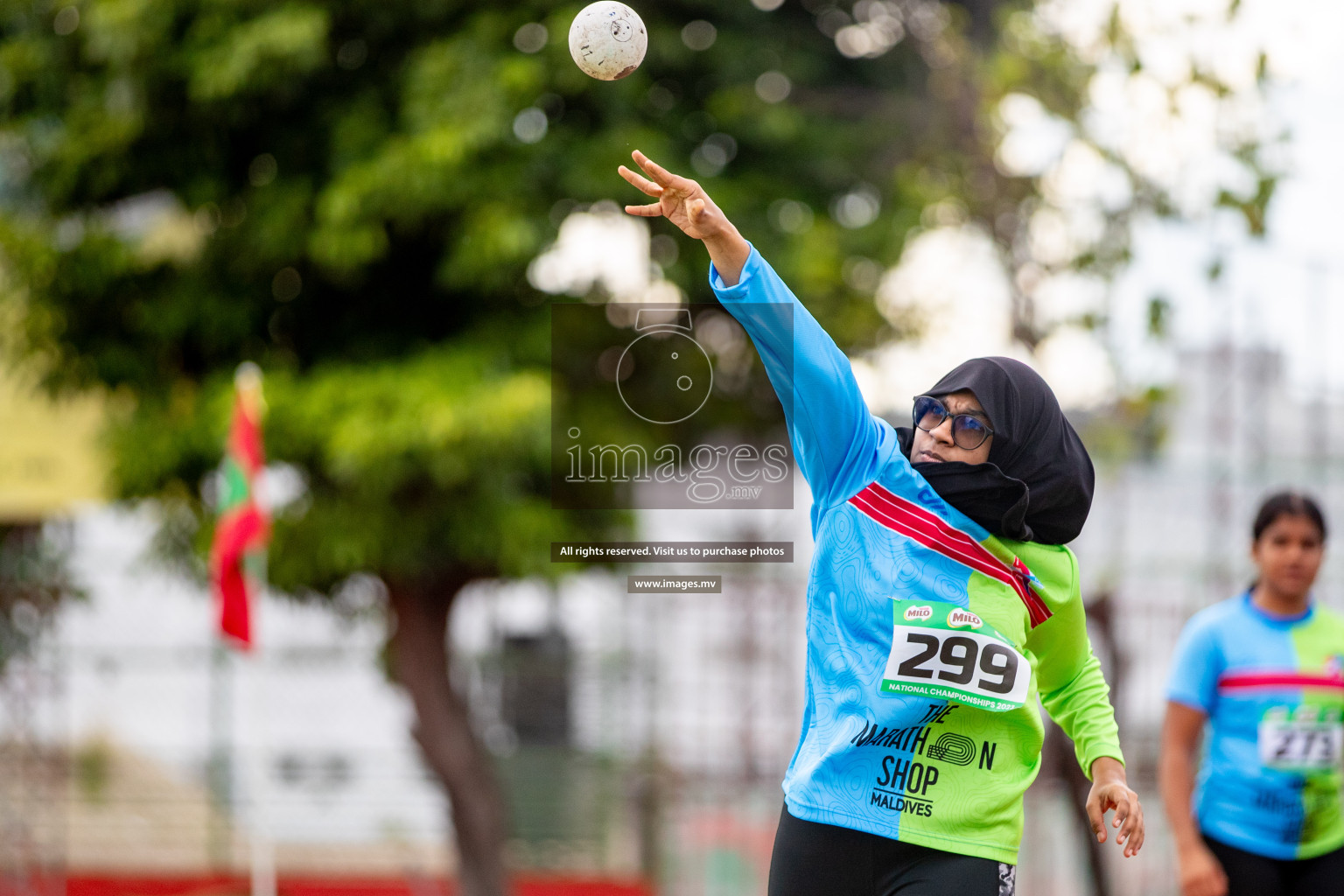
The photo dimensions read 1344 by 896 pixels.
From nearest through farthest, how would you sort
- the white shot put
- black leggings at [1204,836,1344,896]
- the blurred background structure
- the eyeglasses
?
1. the eyeglasses
2. the white shot put
3. black leggings at [1204,836,1344,896]
4. the blurred background structure

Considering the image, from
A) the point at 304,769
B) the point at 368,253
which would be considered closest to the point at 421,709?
the point at 368,253

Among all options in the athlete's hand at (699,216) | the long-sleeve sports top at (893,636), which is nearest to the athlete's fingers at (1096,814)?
the long-sleeve sports top at (893,636)

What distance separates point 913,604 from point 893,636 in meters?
0.07

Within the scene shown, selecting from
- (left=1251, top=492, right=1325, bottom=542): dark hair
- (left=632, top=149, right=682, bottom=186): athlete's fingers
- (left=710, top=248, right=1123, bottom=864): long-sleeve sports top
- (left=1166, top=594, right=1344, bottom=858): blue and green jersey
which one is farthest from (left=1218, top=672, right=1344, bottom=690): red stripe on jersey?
(left=632, top=149, right=682, bottom=186): athlete's fingers

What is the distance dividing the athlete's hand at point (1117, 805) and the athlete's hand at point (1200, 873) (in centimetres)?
155

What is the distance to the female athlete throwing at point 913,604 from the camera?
225cm

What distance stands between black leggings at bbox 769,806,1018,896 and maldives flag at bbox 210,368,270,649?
4260 mm

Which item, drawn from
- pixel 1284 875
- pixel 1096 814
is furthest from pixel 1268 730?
pixel 1096 814

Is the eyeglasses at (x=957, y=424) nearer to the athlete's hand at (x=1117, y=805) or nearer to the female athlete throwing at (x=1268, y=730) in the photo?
the athlete's hand at (x=1117, y=805)

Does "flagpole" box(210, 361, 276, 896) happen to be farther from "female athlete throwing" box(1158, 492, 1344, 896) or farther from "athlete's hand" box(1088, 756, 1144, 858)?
"athlete's hand" box(1088, 756, 1144, 858)

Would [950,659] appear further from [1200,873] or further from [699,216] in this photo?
[1200,873]

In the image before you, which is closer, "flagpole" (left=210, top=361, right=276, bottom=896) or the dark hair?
the dark hair

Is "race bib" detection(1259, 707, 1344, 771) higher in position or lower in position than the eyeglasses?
lower

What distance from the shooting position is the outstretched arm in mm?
2250
